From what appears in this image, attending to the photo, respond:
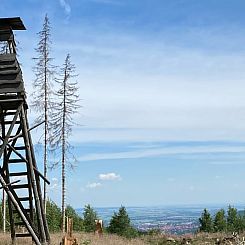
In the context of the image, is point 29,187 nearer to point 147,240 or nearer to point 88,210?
point 147,240

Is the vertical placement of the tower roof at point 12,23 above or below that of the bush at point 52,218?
above

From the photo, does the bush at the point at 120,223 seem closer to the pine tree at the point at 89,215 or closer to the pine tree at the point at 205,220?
the pine tree at the point at 89,215

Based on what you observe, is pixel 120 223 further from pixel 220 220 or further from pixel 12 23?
pixel 12 23

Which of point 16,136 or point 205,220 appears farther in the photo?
point 205,220

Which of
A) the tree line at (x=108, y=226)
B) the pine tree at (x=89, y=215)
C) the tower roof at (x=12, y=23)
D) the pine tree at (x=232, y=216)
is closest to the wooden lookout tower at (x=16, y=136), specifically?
the tower roof at (x=12, y=23)

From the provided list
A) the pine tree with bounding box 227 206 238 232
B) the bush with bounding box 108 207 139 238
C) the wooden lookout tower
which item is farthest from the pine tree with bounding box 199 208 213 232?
the wooden lookout tower

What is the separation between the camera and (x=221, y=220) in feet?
140

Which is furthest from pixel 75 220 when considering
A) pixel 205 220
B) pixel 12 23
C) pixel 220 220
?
pixel 12 23

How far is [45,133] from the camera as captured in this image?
92.8 ft

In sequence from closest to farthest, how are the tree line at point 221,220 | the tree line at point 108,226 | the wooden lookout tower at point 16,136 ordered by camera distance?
the wooden lookout tower at point 16,136 < the tree line at point 108,226 < the tree line at point 221,220

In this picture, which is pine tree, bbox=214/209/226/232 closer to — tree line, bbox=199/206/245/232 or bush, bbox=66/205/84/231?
tree line, bbox=199/206/245/232

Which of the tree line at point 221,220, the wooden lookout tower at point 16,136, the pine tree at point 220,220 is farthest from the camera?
the pine tree at point 220,220

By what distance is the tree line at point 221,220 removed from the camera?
41281 millimetres

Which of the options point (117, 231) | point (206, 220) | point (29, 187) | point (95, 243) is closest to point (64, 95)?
point (117, 231)
